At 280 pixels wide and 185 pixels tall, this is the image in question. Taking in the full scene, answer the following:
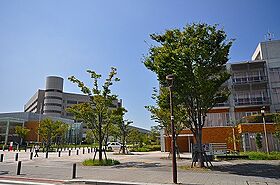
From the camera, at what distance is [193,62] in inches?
646

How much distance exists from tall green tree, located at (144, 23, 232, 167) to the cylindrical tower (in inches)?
3583

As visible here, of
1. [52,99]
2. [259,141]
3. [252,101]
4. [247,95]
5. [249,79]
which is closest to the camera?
[259,141]

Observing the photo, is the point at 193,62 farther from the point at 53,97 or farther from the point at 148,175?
the point at 53,97

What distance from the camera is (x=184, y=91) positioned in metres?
16.2

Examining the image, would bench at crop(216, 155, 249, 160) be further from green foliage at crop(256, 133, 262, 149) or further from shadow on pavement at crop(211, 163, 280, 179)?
shadow on pavement at crop(211, 163, 280, 179)

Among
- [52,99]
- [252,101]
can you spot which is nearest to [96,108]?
[252,101]

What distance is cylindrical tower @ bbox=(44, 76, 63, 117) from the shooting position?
327 feet

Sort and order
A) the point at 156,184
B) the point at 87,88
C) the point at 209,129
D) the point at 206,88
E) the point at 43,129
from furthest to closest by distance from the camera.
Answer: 1. the point at 43,129
2. the point at 209,129
3. the point at 87,88
4. the point at 206,88
5. the point at 156,184

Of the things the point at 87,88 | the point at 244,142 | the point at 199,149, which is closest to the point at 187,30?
the point at 199,149

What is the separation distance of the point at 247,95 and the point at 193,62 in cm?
2446

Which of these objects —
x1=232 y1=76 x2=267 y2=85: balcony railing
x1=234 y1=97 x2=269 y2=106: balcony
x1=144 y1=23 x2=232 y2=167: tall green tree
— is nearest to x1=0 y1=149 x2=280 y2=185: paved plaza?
x1=144 y1=23 x2=232 y2=167: tall green tree

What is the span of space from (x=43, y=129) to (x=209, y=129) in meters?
26.4

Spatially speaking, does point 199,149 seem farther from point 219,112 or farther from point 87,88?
point 219,112

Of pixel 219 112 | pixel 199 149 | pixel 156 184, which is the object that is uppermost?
pixel 219 112
